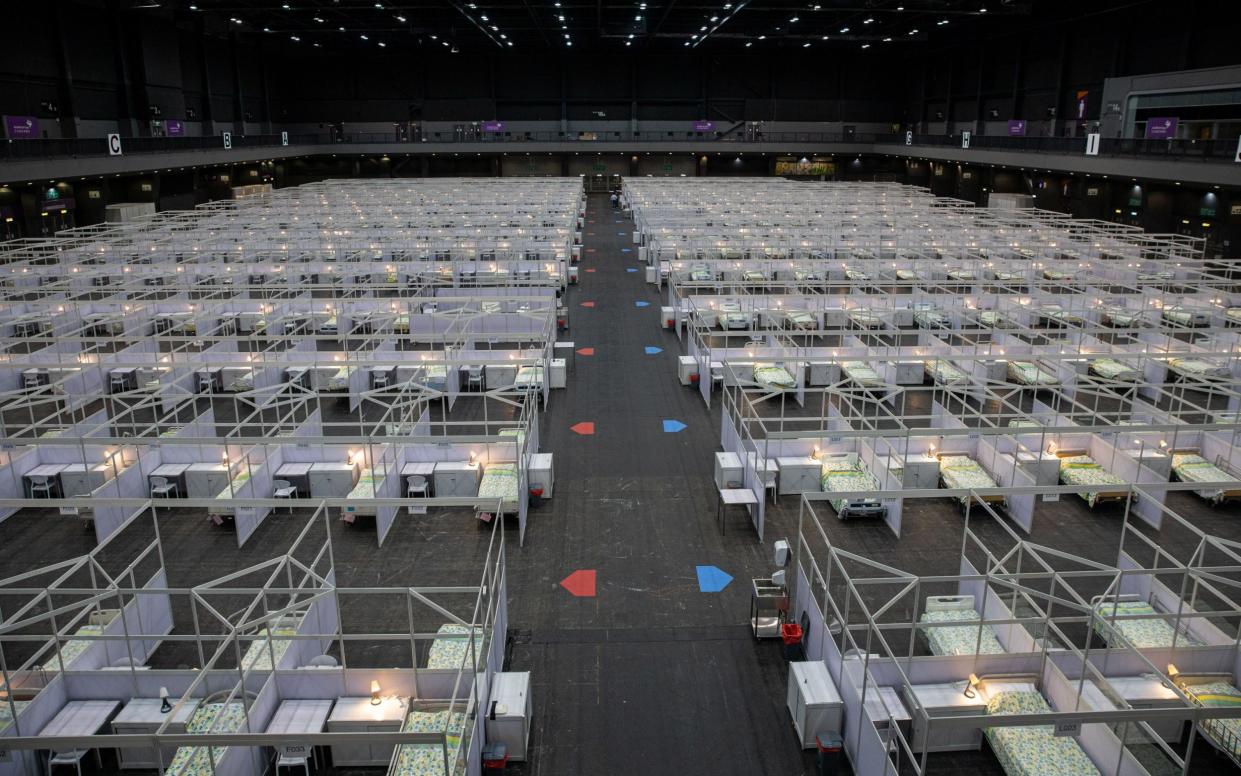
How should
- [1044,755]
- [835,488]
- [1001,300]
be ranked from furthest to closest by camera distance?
1. [1001,300]
2. [835,488]
3. [1044,755]

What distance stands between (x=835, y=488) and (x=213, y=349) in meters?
18.1

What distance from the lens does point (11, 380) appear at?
22.8 metres

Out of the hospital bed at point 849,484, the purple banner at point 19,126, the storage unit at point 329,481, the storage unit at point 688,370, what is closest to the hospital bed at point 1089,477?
the hospital bed at point 849,484

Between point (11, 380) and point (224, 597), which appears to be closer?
point (224, 597)

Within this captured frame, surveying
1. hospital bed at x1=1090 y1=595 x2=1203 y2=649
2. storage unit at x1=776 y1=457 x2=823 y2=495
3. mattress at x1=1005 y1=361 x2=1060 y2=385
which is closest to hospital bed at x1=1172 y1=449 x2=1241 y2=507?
mattress at x1=1005 y1=361 x2=1060 y2=385

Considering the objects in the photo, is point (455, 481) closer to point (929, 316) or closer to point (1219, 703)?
point (1219, 703)

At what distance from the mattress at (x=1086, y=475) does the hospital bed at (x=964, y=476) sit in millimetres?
1404

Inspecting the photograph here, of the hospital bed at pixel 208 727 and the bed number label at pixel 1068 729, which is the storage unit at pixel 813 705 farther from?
the hospital bed at pixel 208 727

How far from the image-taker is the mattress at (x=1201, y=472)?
1634 cm

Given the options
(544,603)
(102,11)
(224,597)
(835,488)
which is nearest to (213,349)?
(224,597)

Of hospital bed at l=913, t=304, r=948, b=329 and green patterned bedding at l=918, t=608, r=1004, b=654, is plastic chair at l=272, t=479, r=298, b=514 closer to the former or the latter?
green patterned bedding at l=918, t=608, r=1004, b=654

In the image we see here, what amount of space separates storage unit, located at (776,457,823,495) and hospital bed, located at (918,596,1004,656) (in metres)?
4.50

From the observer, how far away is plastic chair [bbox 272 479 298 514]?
15922mm

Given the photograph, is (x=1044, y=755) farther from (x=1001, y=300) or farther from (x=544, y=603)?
(x=1001, y=300)
